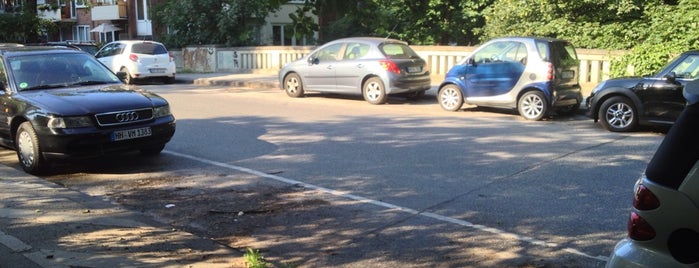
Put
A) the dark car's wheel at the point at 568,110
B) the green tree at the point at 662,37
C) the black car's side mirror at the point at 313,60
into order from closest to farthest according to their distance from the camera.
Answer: the dark car's wheel at the point at 568,110 → the green tree at the point at 662,37 → the black car's side mirror at the point at 313,60

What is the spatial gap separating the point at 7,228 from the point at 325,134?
582 cm

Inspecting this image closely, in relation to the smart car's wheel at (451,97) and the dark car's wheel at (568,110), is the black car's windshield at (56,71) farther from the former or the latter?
the dark car's wheel at (568,110)

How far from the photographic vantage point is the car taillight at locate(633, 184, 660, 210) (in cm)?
277

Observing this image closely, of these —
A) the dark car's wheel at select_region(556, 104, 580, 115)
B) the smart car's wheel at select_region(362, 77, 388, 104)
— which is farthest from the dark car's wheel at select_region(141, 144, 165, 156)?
the dark car's wheel at select_region(556, 104, 580, 115)

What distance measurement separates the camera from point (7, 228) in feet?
18.1

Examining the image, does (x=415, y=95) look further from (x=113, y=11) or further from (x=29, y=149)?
(x=113, y=11)

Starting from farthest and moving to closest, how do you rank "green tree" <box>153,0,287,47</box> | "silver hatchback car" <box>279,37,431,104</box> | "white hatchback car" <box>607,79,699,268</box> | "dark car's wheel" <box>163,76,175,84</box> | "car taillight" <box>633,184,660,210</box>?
1. "green tree" <box>153,0,287,47</box>
2. "dark car's wheel" <box>163,76,175,84</box>
3. "silver hatchback car" <box>279,37,431,104</box>
4. "car taillight" <box>633,184,660,210</box>
5. "white hatchback car" <box>607,79,699,268</box>

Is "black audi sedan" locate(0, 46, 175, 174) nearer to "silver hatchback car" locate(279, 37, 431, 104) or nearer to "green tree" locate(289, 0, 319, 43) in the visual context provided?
"green tree" locate(289, 0, 319, 43)

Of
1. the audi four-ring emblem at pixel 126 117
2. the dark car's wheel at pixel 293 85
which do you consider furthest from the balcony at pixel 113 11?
the audi four-ring emblem at pixel 126 117

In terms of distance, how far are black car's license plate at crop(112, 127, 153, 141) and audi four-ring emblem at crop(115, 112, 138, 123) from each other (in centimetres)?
13

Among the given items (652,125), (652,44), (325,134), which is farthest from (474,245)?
(652,44)

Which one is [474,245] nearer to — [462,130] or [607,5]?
[462,130]

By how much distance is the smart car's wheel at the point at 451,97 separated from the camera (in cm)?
1336

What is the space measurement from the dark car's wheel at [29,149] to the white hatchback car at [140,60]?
14127 millimetres
